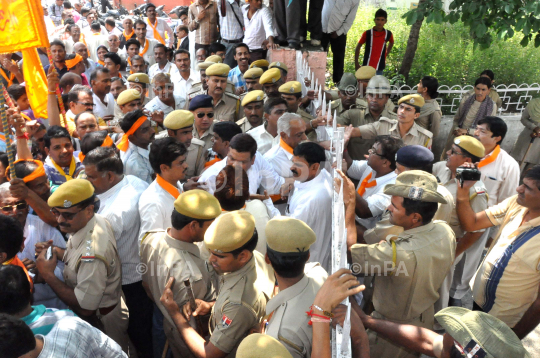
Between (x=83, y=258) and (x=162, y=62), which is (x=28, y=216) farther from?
(x=162, y=62)

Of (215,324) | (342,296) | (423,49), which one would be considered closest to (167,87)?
(215,324)

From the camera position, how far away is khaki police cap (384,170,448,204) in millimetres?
2689

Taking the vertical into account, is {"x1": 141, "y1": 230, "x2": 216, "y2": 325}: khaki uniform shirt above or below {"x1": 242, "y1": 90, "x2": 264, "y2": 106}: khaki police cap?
below

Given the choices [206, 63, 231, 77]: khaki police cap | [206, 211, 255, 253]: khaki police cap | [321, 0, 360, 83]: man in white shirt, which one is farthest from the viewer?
[321, 0, 360, 83]: man in white shirt

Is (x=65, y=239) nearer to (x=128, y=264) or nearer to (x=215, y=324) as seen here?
(x=128, y=264)

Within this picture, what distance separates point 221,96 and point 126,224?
3.32 m

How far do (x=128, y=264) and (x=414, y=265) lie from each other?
2317mm

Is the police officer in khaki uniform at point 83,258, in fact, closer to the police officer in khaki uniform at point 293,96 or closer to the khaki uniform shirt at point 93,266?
the khaki uniform shirt at point 93,266

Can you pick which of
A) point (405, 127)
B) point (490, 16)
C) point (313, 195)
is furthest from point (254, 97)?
point (490, 16)

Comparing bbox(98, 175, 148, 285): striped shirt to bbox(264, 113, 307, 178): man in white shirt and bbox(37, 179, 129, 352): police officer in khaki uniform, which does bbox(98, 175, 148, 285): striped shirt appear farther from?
bbox(264, 113, 307, 178): man in white shirt

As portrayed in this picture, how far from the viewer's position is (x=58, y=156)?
14.3 feet

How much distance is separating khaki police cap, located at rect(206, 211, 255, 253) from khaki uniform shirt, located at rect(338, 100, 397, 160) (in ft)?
11.5

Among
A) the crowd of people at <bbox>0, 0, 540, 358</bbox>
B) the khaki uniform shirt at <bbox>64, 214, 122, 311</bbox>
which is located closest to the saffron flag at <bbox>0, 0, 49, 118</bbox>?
the crowd of people at <bbox>0, 0, 540, 358</bbox>

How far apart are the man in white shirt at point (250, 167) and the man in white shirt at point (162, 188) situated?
51 cm
